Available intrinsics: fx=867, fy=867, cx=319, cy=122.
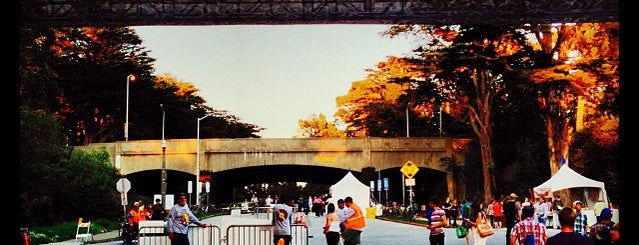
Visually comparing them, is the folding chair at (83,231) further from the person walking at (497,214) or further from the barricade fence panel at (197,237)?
the person walking at (497,214)

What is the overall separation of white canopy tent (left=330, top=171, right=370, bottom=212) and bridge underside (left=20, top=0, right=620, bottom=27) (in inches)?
1570

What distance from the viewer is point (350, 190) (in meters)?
57.5

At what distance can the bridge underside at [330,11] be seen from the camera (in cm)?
1611

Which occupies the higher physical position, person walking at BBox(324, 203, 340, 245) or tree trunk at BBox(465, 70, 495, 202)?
tree trunk at BBox(465, 70, 495, 202)

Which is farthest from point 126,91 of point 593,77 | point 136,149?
point 593,77

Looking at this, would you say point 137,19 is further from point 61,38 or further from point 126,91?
point 126,91

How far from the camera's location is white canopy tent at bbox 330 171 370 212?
5669 cm

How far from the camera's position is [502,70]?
49844 mm

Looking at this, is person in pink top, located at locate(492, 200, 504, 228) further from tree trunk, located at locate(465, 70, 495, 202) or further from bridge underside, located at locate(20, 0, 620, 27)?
bridge underside, located at locate(20, 0, 620, 27)

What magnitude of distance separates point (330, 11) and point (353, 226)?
523 centimetres

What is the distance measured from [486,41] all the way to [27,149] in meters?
26.9

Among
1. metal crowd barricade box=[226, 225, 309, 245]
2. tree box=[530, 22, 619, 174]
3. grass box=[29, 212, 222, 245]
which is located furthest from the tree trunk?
metal crowd barricade box=[226, 225, 309, 245]

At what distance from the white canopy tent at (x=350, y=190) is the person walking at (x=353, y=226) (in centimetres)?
3689

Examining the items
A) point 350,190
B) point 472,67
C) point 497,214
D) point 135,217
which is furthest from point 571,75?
point 135,217
